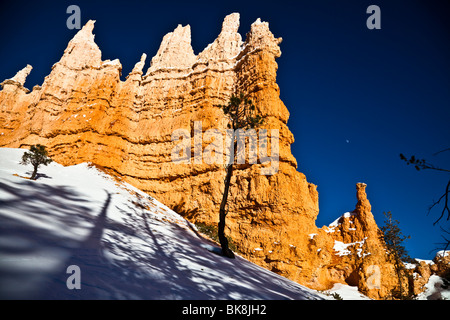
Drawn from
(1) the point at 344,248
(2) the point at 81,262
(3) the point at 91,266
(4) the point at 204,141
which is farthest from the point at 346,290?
(2) the point at 81,262

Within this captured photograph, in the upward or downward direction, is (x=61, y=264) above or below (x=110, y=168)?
below

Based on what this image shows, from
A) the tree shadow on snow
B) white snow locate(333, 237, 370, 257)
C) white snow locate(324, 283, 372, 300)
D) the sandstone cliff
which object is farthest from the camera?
white snow locate(333, 237, 370, 257)

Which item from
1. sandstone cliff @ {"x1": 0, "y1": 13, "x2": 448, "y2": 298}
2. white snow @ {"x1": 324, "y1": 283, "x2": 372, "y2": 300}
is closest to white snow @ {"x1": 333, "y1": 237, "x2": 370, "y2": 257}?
sandstone cliff @ {"x1": 0, "y1": 13, "x2": 448, "y2": 298}

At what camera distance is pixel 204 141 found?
92.1ft

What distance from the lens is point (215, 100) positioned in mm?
31438

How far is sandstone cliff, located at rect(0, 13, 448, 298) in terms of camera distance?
2416 cm

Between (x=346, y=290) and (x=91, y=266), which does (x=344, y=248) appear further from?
(x=91, y=266)

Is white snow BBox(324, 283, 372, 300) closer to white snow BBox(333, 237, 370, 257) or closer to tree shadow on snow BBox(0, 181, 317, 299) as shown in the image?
white snow BBox(333, 237, 370, 257)

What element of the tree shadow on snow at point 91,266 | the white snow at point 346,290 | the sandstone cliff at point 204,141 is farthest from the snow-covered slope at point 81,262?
the white snow at point 346,290

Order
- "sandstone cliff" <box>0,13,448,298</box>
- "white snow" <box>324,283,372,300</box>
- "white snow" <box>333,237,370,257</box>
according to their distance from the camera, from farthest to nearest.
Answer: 1. "white snow" <box>333,237,370,257</box>
2. "white snow" <box>324,283,372,300</box>
3. "sandstone cliff" <box>0,13,448,298</box>

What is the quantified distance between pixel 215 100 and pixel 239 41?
47.7 ft

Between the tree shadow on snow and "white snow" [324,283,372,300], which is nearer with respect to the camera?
the tree shadow on snow
